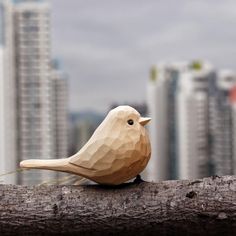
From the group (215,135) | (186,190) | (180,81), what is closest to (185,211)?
(186,190)

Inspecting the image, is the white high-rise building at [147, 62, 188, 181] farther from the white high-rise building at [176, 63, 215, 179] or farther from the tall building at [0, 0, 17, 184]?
the tall building at [0, 0, 17, 184]

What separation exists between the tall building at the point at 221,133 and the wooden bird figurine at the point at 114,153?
16.1 metres

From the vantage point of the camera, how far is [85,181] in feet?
4.14

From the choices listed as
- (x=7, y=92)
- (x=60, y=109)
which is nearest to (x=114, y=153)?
(x=7, y=92)

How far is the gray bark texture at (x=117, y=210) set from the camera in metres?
1.16

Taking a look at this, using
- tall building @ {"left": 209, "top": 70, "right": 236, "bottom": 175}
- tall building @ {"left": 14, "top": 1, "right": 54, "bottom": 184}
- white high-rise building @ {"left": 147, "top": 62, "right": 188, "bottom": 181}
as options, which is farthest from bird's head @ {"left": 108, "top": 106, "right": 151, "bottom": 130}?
white high-rise building @ {"left": 147, "top": 62, "right": 188, "bottom": 181}

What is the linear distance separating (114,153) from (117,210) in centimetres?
11

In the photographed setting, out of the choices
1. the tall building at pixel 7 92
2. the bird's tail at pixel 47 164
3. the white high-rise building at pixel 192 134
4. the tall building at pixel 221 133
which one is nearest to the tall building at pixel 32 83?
the tall building at pixel 7 92

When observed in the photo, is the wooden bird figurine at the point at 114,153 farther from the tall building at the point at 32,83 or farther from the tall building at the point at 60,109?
the tall building at the point at 60,109

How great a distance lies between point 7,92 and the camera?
1074 cm

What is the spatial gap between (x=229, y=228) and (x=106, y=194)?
0.81 feet

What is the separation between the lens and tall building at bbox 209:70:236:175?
1802 cm

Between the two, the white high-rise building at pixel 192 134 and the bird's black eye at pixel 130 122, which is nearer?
the bird's black eye at pixel 130 122

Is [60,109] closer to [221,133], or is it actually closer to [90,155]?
[221,133]
